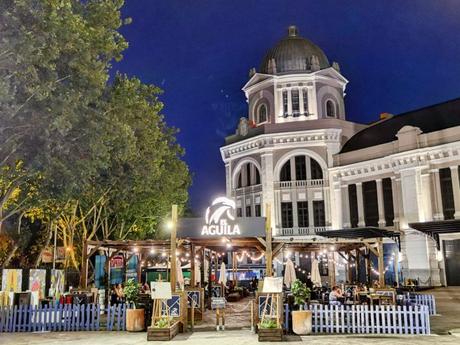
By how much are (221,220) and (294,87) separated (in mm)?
29786

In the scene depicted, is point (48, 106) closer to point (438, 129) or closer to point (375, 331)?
point (375, 331)

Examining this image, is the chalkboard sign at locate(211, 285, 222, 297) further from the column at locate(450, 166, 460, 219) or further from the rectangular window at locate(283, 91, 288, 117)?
the rectangular window at locate(283, 91, 288, 117)

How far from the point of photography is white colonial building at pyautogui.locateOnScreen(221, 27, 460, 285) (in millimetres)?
32969

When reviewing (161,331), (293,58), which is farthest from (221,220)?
(293,58)

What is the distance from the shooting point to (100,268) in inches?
969

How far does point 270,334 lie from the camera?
13.8 m

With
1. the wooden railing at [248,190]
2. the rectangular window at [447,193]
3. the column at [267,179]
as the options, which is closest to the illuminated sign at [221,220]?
the rectangular window at [447,193]

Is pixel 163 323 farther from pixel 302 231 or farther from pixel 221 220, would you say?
pixel 302 231

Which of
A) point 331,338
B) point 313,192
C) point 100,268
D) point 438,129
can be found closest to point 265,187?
point 313,192

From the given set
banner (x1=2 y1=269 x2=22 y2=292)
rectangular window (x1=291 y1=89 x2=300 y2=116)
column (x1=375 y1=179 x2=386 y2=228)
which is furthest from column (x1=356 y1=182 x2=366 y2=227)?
banner (x1=2 y1=269 x2=22 y2=292)

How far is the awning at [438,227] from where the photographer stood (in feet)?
90.9

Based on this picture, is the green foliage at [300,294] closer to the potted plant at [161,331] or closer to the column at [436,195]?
the potted plant at [161,331]

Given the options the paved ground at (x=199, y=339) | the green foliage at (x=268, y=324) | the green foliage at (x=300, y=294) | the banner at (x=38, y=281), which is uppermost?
the banner at (x=38, y=281)

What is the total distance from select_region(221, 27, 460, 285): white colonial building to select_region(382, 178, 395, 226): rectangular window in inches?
3.1
